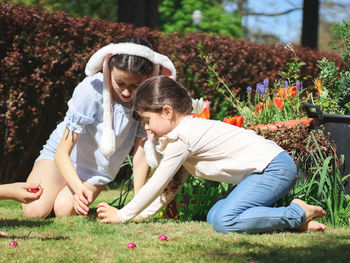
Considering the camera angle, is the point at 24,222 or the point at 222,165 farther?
the point at 24,222

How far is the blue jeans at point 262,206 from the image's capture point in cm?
313

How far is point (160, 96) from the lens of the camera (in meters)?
3.24

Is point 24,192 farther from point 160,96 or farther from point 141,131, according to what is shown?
point 141,131

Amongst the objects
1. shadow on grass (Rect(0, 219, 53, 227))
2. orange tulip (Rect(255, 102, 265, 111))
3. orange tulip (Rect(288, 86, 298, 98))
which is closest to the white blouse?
shadow on grass (Rect(0, 219, 53, 227))

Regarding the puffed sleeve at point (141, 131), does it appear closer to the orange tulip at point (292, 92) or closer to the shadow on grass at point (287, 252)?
the orange tulip at point (292, 92)

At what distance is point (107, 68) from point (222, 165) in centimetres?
107

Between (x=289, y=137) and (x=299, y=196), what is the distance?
414mm

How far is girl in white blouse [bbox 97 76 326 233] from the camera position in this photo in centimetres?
315

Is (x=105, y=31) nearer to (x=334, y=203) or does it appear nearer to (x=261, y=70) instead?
(x=261, y=70)

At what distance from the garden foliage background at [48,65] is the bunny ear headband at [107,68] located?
2117mm

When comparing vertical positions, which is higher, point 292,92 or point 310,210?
point 292,92

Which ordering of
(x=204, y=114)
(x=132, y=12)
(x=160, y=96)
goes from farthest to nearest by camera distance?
(x=132, y=12)
(x=204, y=114)
(x=160, y=96)

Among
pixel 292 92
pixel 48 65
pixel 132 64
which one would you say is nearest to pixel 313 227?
pixel 292 92

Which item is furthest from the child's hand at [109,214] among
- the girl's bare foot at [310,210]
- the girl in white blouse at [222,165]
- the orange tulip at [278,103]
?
the orange tulip at [278,103]
